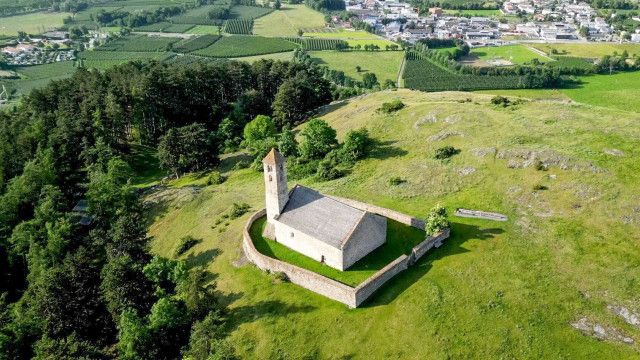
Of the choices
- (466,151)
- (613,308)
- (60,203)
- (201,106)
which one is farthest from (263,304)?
(201,106)

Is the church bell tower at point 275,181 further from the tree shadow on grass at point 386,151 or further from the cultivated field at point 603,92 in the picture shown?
the cultivated field at point 603,92

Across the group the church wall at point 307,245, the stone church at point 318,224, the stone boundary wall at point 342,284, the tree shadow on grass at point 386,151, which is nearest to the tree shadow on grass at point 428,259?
the stone boundary wall at point 342,284

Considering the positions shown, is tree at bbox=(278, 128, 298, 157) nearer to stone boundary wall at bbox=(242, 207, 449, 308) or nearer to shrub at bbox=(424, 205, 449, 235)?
stone boundary wall at bbox=(242, 207, 449, 308)

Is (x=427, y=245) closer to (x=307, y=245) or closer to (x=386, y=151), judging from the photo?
(x=307, y=245)

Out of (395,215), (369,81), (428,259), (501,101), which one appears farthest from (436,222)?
(369,81)

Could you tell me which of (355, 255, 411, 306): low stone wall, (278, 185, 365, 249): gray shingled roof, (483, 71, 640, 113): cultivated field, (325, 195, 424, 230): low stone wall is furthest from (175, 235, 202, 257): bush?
(483, 71, 640, 113): cultivated field

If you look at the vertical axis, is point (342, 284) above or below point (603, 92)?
above
